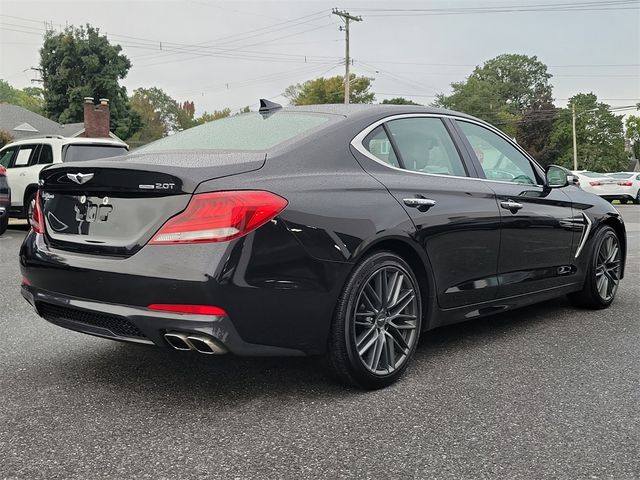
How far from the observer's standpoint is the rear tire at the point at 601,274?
5387 mm

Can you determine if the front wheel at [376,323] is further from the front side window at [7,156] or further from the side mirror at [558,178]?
the front side window at [7,156]

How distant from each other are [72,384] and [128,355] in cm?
56

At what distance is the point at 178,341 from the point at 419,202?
60.6 inches

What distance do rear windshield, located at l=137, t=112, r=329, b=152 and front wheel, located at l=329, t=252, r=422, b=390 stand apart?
31.3 inches

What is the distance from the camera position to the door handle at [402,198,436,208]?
142 inches

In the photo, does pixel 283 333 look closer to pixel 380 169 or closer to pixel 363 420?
pixel 363 420

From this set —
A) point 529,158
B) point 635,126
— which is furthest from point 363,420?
point 635,126

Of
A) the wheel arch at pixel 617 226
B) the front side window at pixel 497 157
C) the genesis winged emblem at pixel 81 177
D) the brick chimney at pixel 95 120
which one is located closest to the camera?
the genesis winged emblem at pixel 81 177

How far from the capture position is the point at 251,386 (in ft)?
11.4

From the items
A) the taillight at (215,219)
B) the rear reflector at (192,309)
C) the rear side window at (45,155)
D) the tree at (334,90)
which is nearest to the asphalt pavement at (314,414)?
the rear reflector at (192,309)

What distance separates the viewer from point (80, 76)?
56.6 meters

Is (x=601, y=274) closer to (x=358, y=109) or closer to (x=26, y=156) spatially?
(x=358, y=109)

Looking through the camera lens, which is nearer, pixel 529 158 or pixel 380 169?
pixel 380 169

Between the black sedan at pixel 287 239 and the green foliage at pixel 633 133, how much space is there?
10626 centimetres
